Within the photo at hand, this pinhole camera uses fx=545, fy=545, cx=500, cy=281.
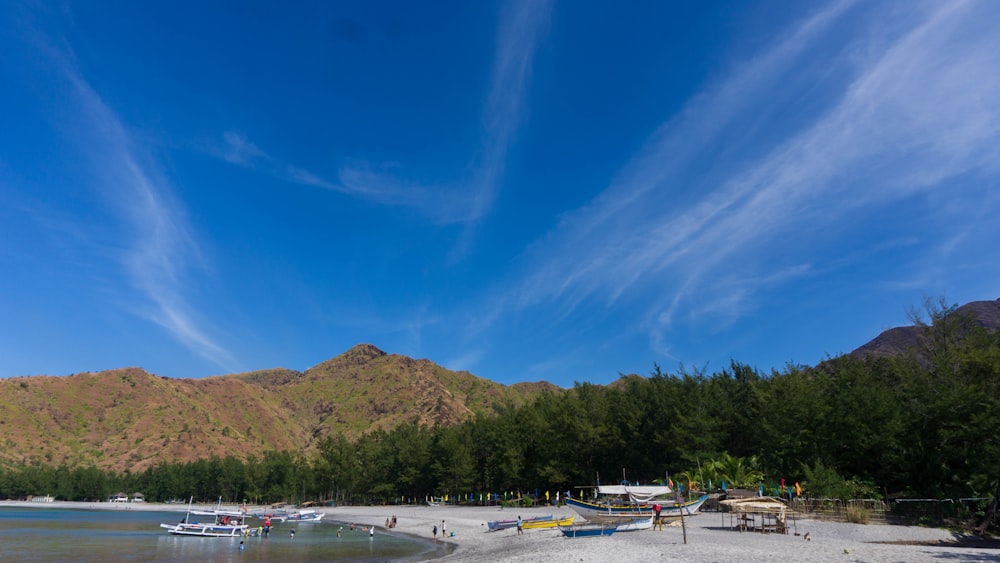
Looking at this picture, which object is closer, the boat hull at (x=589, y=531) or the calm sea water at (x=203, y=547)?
the boat hull at (x=589, y=531)

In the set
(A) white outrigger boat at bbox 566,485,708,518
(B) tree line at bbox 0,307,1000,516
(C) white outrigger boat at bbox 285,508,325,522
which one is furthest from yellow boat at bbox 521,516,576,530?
(C) white outrigger boat at bbox 285,508,325,522

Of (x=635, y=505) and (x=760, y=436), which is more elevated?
(x=760, y=436)

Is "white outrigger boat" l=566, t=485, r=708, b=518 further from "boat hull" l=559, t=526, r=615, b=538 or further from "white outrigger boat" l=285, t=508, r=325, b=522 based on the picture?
"white outrigger boat" l=285, t=508, r=325, b=522

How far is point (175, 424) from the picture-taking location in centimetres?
18162

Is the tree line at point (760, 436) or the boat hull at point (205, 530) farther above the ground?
the tree line at point (760, 436)

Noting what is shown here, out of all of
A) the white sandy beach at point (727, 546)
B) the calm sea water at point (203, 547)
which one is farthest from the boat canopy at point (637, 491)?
the calm sea water at point (203, 547)

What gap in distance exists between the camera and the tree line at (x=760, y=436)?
34.5m

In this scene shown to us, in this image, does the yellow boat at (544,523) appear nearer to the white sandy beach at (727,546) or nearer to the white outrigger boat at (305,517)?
the white sandy beach at (727,546)

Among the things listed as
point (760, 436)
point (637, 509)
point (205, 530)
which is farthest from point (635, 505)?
point (205, 530)

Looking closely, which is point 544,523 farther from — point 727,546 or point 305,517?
point 305,517

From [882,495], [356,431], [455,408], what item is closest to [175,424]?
[356,431]

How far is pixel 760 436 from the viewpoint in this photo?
158ft

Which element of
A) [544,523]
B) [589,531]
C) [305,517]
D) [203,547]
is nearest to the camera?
[589,531]

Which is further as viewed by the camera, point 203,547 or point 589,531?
point 203,547
